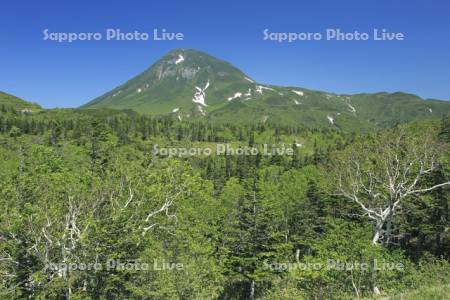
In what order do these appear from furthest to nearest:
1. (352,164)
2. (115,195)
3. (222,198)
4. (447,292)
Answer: (222,198) → (352,164) → (115,195) → (447,292)

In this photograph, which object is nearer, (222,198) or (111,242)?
(111,242)

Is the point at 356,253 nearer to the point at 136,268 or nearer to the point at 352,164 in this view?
the point at 136,268

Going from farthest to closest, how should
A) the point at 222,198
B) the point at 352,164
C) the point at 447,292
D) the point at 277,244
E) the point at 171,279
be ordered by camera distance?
1. the point at 222,198
2. the point at 352,164
3. the point at 277,244
4. the point at 171,279
5. the point at 447,292

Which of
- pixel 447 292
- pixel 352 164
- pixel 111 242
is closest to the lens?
pixel 447 292

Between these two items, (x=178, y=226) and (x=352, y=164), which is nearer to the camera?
(x=178, y=226)

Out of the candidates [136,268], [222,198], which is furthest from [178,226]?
[222,198]

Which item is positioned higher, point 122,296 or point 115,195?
point 115,195

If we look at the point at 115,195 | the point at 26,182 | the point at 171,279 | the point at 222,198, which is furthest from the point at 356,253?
the point at 222,198

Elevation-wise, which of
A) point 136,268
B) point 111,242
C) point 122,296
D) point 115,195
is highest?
point 115,195

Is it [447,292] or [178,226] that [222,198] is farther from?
[447,292]
